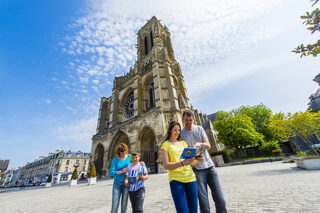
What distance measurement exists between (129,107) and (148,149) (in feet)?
25.7

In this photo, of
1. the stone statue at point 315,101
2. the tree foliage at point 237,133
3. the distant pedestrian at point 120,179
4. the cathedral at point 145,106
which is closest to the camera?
the distant pedestrian at point 120,179

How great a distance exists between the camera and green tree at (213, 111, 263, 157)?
14758 millimetres

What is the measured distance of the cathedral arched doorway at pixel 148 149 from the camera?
1295 centimetres

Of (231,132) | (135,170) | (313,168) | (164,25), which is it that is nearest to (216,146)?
(231,132)

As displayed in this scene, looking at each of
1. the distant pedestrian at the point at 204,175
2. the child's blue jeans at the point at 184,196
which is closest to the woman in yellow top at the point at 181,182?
the child's blue jeans at the point at 184,196

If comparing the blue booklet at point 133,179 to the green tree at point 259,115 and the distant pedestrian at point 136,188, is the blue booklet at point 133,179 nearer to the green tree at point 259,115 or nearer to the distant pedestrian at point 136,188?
the distant pedestrian at point 136,188

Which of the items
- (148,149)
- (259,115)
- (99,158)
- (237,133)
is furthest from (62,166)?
(259,115)

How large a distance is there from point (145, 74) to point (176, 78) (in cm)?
444

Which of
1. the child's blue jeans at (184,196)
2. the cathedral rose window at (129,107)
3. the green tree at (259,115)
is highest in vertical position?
the cathedral rose window at (129,107)

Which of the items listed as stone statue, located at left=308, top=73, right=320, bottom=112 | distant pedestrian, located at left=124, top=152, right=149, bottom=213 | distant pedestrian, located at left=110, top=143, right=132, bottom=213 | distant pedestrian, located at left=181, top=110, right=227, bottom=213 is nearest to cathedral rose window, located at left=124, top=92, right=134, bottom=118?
distant pedestrian, located at left=110, top=143, right=132, bottom=213

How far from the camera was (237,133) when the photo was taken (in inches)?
592

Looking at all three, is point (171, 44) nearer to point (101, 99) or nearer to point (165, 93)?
point (165, 93)

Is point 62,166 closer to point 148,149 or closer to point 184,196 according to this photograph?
point 148,149

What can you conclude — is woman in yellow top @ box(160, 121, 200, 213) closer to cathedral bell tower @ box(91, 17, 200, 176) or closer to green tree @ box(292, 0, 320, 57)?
green tree @ box(292, 0, 320, 57)
